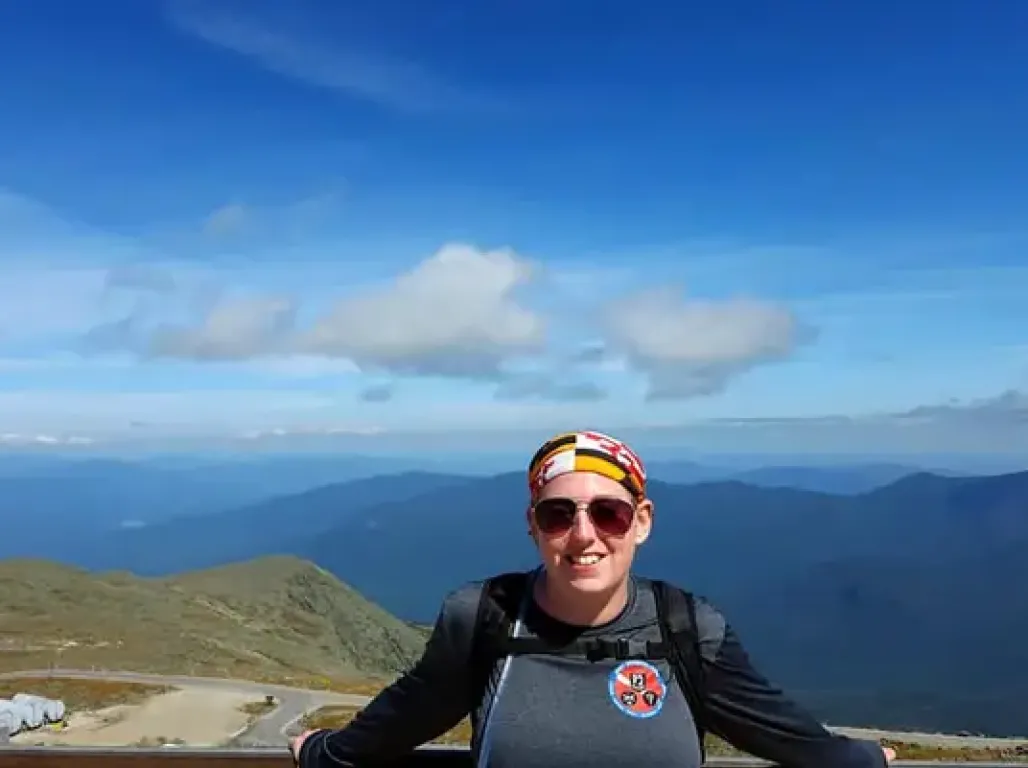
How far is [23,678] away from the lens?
6425 centimetres

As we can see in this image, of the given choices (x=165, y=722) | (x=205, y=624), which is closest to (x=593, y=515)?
(x=165, y=722)

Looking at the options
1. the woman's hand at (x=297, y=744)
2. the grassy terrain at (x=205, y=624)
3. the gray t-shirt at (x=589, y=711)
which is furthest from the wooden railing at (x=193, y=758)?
the grassy terrain at (x=205, y=624)

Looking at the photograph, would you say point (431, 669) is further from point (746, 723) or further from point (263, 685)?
point (263, 685)

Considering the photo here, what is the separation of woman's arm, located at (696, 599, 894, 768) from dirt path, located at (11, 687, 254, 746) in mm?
42024

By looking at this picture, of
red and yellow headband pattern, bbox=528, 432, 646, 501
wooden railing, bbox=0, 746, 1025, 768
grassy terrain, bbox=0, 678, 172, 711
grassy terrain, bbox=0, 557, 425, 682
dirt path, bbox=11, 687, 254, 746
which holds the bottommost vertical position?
wooden railing, bbox=0, 746, 1025, 768

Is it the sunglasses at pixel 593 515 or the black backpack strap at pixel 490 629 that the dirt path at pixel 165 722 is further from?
the sunglasses at pixel 593 515

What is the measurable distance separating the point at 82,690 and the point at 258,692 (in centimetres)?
955

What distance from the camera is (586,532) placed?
3189 millimetres

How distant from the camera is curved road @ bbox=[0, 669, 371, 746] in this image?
1981 inches

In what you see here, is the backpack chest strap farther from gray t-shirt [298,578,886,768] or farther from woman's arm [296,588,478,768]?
woman's arm [296,588,478,768]

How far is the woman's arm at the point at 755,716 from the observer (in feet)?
10.3

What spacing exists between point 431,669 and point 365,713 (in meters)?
0.33

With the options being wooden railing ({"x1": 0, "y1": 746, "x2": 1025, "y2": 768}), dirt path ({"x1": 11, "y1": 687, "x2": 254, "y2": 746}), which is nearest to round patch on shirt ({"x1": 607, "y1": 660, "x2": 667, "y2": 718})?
wooden railing ({"x1": 0, "y1": 746, "x2": 1025, "y2": 768})

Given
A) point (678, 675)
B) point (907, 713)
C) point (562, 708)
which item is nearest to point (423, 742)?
point (562, 708)
